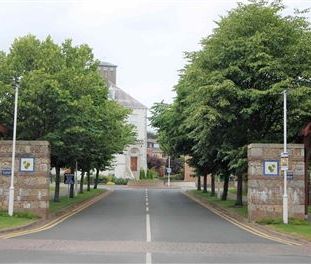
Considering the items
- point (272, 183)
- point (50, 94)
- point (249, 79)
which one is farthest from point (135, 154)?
point (272, 183)

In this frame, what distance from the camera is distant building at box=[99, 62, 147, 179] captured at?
97375mm

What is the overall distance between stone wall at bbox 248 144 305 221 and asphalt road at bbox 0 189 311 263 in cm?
203

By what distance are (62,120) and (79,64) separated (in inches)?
187

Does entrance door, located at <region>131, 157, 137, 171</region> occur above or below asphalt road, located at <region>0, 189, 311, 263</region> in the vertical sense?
above

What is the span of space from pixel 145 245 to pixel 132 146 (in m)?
83.5

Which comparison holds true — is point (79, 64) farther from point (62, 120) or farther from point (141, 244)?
point (141, 244)

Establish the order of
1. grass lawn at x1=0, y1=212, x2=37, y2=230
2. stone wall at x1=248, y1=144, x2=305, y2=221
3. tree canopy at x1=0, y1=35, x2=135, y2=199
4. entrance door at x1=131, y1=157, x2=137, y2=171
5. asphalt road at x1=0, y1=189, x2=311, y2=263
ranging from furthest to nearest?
1. entrance door at x1=131, y1=157, x2=137, y2=171
2. tree canopy at x1=0, y1=35, x2=135, y2=199
3. stone wall at x1=248, y1=144, x2=305, y2=221
4. grass lawn at x1=0, y1=212, x2=37, y2=230
5. asphalt road at x1=0, y1=189, x2=311, y2=263

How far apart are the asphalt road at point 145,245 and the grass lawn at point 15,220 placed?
1.39 m

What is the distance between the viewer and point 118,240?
17.9 metres

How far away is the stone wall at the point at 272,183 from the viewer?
2577cm

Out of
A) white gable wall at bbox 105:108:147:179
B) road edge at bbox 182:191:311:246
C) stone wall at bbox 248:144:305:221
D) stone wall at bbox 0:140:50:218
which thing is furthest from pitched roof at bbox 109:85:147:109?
stone wall at bbox 248:144:305:221

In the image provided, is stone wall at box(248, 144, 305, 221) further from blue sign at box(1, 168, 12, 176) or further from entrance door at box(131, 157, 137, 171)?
entrance door at box(131, 157, 137, 171)

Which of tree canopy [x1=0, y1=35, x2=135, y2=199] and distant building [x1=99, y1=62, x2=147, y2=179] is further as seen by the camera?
distant building [x1=99, y1=62, x2=147, y2=179]

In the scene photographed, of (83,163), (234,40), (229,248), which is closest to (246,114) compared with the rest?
(234,40)
